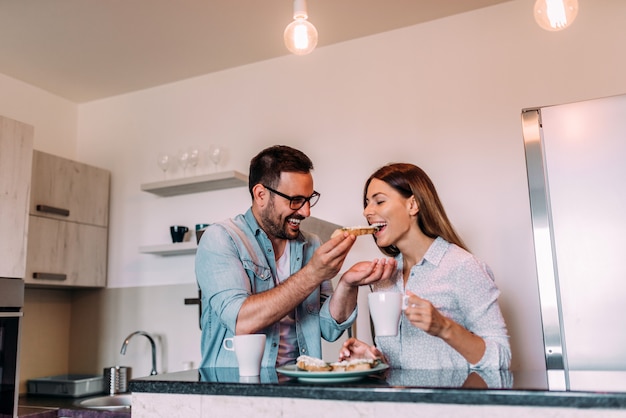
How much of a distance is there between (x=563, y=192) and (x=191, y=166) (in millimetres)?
2335

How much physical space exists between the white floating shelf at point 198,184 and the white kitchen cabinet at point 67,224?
0.45m

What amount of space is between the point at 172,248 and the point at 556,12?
7.99 feet

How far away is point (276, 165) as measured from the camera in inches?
77.4

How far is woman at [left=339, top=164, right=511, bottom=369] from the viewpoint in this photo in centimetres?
146

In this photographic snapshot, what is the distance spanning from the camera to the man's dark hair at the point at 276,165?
196 cm

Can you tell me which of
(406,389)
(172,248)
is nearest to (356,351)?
(406,389)

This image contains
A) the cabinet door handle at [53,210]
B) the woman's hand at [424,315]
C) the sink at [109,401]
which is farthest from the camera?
the cabinet door handle at [53,210]

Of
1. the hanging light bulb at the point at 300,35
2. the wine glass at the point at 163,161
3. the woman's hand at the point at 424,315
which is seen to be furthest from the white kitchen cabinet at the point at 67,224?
the woman's hand at the point at 424,315

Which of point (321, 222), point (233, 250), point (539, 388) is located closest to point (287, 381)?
point (539, 388)

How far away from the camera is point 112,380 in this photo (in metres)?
3.52

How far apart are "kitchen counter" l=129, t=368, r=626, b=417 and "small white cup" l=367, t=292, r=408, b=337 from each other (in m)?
0.11

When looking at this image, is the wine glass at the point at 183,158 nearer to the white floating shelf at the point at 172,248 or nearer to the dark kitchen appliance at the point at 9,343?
the white floating shelf at the point at 172,248

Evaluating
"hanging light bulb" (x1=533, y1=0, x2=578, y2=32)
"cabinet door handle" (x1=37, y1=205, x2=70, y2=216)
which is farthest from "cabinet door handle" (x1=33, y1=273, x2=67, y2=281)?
A: "hanging light bulb" (x1=533, y1=0, x2=578, y2=32)

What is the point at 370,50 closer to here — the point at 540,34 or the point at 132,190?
the point at 540,34
